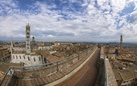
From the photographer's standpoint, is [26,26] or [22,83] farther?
[26,26]

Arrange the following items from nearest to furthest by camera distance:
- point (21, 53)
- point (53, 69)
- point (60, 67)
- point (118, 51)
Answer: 1. point (53, 69)
2. point (60, 67)
3. point (21, 53)
4. point (118, 51)

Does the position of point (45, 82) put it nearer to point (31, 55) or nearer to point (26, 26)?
point (31, 55)

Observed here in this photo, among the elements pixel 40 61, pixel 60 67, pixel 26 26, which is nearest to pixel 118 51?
pixel 40 61

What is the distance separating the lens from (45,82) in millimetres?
5438

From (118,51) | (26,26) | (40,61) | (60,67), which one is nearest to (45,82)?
(60,67)

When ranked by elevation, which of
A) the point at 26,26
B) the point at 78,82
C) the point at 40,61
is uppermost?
the point at 26,26

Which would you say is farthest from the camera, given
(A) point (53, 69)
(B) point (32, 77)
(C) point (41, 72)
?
(A) point (53, 69)

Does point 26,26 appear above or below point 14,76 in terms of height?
above

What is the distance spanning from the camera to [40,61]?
4384 centimetres

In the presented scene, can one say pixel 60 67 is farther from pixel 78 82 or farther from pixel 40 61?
pixel 40 61

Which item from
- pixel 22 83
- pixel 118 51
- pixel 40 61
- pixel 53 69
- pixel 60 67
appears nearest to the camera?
pixel 22 83

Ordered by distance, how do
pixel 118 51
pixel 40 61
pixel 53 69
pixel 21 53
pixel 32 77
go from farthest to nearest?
1. pixel 118 51
2. pixel 21 53
3. pixel 40 61
4. pixel 53 69
5. pixel 32 77

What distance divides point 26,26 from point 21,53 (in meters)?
11.9

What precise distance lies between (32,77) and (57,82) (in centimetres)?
132
